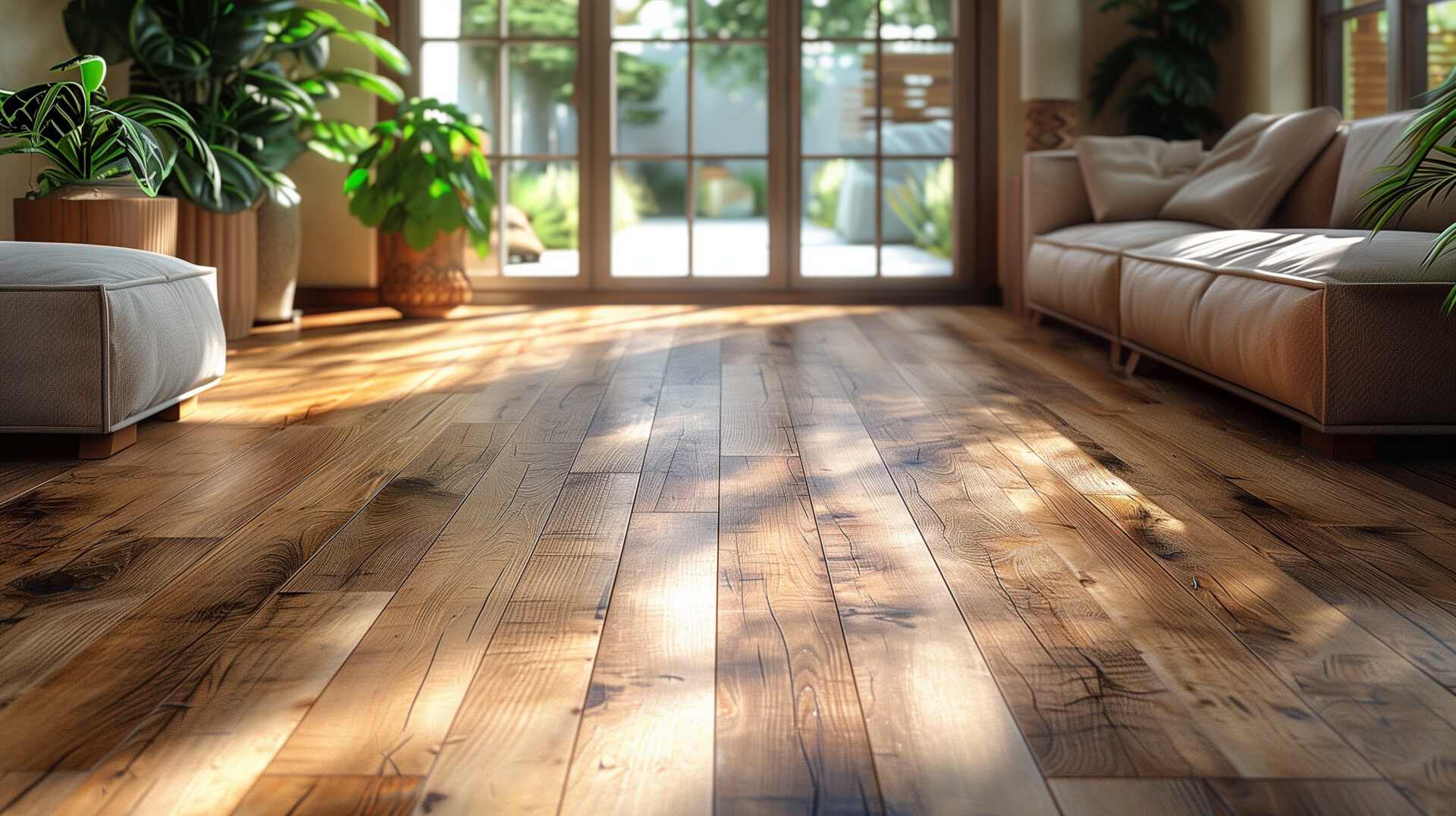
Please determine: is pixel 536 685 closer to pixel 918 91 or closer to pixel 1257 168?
pixel 1257 168

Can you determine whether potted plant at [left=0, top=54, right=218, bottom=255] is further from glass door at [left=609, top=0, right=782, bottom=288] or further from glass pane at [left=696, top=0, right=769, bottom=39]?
glass pane at [left=696, top=0, right=769, bottom=39]

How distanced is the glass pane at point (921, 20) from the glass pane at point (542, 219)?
154 cm

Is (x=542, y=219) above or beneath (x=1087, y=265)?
above

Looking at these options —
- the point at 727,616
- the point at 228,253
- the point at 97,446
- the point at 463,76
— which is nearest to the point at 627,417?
the point at 97,446

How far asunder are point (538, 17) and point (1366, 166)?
3.52m

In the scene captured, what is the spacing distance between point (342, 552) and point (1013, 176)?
3912mm

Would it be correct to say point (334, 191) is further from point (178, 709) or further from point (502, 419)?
point (178, 709)

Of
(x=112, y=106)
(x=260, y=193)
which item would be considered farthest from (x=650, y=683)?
(x=260, y=193)

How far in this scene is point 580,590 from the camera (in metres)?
1.58

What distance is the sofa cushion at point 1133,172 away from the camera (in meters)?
4.37

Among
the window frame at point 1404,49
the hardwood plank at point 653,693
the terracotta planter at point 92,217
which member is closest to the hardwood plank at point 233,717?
the hardwood plank at point 653,693

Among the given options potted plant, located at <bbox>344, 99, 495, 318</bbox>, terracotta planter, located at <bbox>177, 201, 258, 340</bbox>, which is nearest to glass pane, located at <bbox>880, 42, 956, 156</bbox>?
potted plant, located at <bbox>344, 99, 495, 318</bbox>

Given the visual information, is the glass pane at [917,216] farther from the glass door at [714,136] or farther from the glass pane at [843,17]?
the glass pane at [843,17]

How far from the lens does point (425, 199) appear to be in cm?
471
